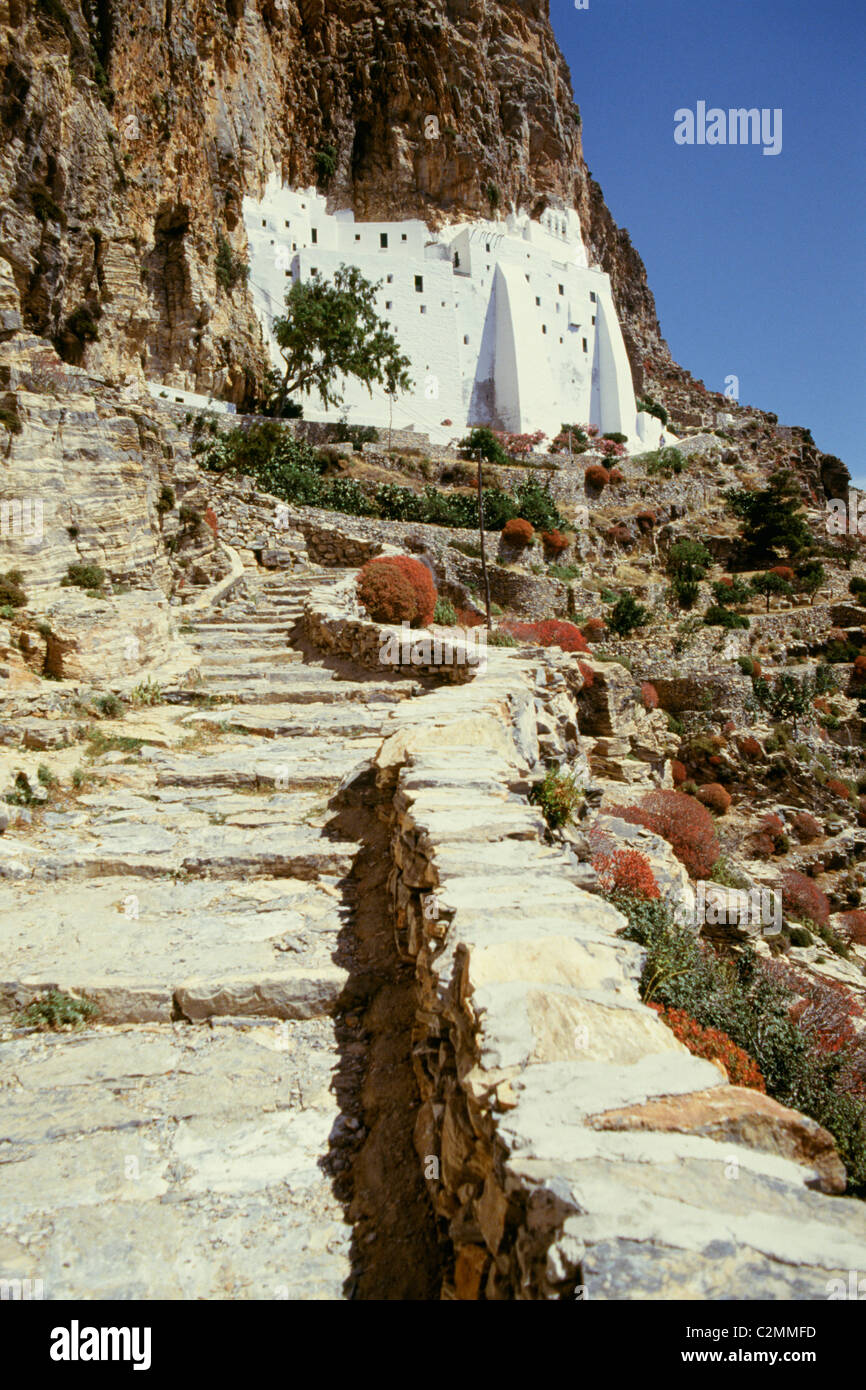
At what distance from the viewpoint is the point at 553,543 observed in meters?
28.9

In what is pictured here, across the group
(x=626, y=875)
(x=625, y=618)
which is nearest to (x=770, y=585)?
(x=625, y=618)

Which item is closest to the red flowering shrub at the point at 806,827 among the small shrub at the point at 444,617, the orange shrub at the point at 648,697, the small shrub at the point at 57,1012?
the orange shrub at the point at 648,697

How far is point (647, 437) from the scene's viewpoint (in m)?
52.1

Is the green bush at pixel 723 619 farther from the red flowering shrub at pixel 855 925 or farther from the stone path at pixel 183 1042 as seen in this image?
the stone path at pixel 183 1042

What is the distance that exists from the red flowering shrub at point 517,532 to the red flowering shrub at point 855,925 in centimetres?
1608

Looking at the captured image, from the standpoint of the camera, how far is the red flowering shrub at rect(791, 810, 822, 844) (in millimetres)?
18672

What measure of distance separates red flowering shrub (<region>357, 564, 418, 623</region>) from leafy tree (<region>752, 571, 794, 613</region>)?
2553cm

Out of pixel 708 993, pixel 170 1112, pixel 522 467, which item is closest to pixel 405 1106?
pixel 170 1112

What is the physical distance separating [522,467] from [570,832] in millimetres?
32068

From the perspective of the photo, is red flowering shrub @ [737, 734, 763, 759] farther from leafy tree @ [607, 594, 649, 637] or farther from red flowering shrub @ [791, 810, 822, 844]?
leafy tree @ [607, 594, 649, 637]

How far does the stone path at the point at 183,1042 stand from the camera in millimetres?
2262

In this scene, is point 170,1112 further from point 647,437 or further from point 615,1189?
point 647,437

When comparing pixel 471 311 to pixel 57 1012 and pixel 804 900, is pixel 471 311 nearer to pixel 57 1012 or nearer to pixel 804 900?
pixel 804 900
